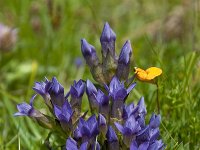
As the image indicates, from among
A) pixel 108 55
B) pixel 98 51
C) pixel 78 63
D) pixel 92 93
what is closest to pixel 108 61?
pixel 108 55

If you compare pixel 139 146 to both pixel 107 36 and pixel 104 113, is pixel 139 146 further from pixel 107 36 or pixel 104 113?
pixel 107 36

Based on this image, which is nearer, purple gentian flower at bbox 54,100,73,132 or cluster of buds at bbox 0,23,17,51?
purple gentian flower at bbox 54,100,73,132

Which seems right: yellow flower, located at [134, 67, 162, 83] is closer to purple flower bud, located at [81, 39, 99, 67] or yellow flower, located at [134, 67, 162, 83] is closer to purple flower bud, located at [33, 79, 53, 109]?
purple flower bud, located at [81, 39, 99, 67]

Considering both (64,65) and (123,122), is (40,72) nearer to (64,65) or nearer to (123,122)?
(64,65)

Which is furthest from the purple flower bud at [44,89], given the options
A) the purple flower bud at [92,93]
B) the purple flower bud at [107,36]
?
the purple flower bud at [107,36]

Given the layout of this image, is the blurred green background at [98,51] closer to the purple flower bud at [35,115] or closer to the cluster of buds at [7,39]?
the cluster of buds at [7,39]

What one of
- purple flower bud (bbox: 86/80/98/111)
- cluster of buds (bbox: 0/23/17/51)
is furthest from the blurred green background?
purple flower bud (bbox: 86/80/98/111)
